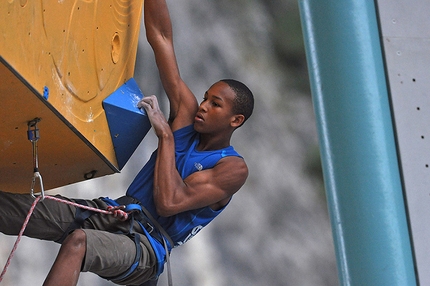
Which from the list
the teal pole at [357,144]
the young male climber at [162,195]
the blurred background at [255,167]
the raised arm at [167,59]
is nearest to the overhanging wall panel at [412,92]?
the teal pole at [357,144]

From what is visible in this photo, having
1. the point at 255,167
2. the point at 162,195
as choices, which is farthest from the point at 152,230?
the point at 255,167

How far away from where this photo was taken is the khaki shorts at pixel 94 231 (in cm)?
226

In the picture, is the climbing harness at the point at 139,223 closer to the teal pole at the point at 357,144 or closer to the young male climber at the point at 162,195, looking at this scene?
the young male climber at the point at 162,195

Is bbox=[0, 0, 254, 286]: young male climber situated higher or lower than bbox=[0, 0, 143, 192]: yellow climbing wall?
lower

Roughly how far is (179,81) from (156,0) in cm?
32

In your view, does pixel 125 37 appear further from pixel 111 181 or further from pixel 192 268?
pixel 192 268

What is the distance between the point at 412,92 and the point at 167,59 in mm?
1043

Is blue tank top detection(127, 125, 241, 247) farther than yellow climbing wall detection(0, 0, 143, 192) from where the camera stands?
Yes

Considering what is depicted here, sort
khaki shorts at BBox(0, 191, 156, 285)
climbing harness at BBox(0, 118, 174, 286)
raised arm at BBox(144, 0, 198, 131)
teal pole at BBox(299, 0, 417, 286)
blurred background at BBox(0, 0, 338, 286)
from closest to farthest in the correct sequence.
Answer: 1. teal pole at BBox(299, 0, 417, 286)
2. khaki shorts at BBox(0, 191, 156, 285)
3. climbing harness at BBox(0, 118, 174, 286)
4. raised arm at BBox(144, 0, 198, 131)
5. blurred background at BBox(0, 0, 338, 286)

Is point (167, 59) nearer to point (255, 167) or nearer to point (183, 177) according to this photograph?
point (183, 177)

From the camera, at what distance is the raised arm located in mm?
2707

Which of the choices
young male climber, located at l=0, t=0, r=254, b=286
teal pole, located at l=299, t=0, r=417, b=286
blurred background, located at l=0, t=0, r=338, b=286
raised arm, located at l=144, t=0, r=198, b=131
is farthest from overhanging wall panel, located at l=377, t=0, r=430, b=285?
blurred background, located at l=0, t=0, r=338, b=286

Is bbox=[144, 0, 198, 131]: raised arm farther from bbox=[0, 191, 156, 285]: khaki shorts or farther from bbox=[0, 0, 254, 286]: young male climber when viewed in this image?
bbox=[0, 191, 156, 285]: khaki shorts

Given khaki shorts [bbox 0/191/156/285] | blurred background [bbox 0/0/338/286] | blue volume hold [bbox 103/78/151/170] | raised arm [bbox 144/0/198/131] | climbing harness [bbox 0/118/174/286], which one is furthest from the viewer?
blurred background [bbox 0/0/338/286]
